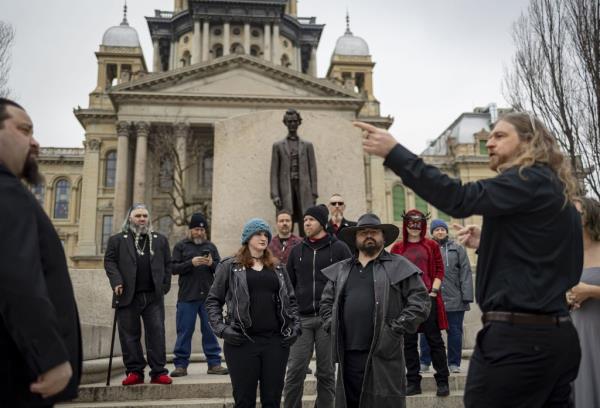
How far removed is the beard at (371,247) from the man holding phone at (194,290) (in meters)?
3.10

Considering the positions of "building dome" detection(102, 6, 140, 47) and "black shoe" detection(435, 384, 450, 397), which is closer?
"black shoe" detection(435, 384, 450, 397)

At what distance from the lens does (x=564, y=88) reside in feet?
51.4

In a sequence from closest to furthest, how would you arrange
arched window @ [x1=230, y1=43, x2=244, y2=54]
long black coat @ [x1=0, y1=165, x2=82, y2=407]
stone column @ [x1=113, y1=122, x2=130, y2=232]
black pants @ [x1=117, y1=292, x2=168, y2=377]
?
long black coat @ [x1=0, y1=165, x2=82, y2=407], black pants @ [x1=117, y1=292, x2=168, y2=377], stone column @ [x1=113, y1=122, x2=130, y2=232], arched window @ [x1=230, y1=43, x2=244, y2=54]

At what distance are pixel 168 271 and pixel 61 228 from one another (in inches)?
2246

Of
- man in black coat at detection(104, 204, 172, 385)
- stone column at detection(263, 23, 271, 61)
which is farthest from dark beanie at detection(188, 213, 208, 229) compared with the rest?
stone column at detection(263, 23, 271, 61)

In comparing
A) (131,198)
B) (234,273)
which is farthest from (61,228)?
(234,273)

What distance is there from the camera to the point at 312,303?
219 inches

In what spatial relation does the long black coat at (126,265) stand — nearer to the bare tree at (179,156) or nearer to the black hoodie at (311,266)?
the black hoodie at (311,266)

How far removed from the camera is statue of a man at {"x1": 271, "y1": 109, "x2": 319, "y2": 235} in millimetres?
8941

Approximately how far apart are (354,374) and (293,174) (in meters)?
5.03

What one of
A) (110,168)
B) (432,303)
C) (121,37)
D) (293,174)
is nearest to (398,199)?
(110,168)

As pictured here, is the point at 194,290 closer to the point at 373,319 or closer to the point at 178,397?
the point at 178,397

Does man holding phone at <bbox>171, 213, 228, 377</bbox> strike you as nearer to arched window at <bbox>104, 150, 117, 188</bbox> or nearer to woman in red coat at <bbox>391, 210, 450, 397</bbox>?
woman in red coat at <bbox>391, 210, 450, 397</bbox>

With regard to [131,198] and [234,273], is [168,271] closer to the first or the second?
[234,273]
